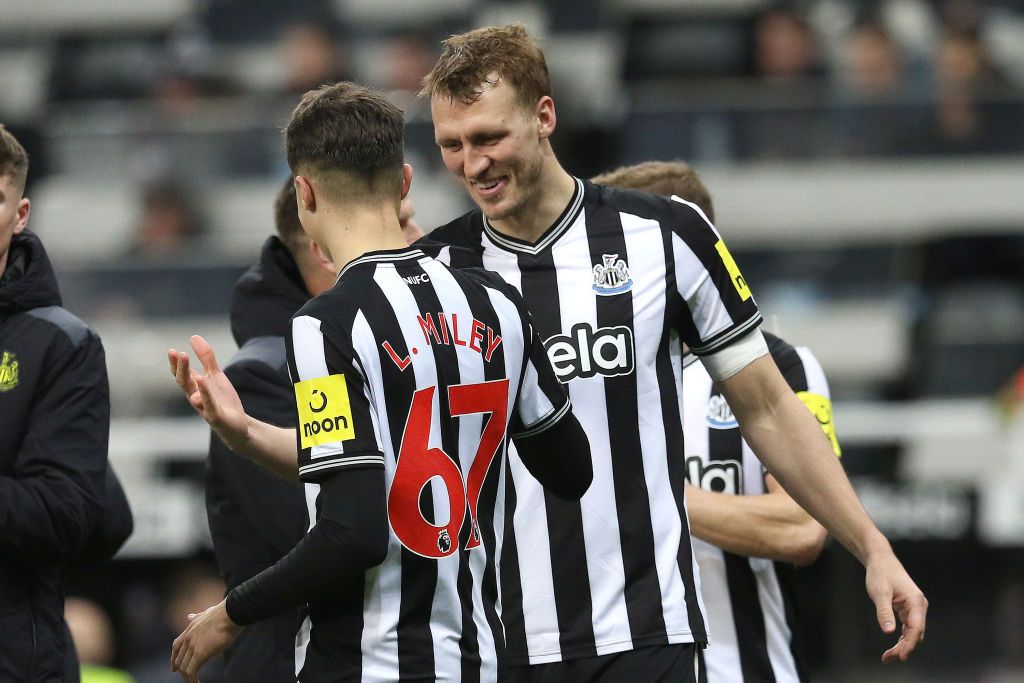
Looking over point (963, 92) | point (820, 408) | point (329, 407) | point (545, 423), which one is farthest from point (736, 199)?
point (329, 407)

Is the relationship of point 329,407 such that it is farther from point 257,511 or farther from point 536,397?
point 257,511

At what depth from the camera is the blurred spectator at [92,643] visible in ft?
23.1

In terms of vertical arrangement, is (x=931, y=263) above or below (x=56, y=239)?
below

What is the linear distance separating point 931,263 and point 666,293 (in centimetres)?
676

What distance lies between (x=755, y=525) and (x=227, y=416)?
155 centimetres

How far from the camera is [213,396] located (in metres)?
2.96

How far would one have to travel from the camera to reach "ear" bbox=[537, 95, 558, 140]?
3.60 metres

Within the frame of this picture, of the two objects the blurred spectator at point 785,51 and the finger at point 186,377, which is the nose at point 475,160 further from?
the blurred spectator at point 785,51

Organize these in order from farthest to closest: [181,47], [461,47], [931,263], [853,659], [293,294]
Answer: [181,47] < [931,263] < [853,659] < [293,294] < [461,47]

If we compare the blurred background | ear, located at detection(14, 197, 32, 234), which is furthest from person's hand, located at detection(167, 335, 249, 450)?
the blurred background

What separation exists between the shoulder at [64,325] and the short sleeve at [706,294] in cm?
139

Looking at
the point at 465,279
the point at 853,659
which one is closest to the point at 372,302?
the point at 465,279

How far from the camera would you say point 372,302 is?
9.21 feet

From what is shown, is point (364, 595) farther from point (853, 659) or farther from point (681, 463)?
point (853, 659)
